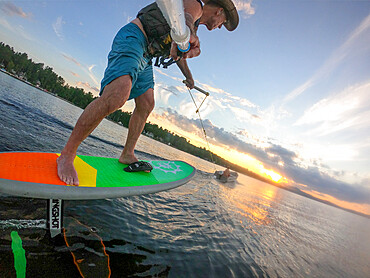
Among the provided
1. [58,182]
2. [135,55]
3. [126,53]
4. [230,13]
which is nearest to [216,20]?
[230,13]

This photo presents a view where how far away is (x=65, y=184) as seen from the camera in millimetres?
2094

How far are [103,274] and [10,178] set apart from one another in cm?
148

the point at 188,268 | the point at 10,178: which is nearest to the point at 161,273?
the point at 188,268

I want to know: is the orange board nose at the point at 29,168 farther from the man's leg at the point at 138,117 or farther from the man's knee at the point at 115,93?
the man's leg at the point at 138,117

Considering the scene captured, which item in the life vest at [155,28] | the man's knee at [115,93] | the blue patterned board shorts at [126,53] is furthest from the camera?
the life vest at [155,28]

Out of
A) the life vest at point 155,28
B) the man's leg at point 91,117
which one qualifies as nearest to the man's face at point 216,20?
the life vest at point 155,28

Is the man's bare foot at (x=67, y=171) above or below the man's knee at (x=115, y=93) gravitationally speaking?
below

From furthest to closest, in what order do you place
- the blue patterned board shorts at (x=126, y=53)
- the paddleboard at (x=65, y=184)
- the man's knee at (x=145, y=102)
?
the man's knee at (x=145, y=102) → the blue patterned board shorts at (x=126, y=53) → the paddleboard at (x=65, y=184)

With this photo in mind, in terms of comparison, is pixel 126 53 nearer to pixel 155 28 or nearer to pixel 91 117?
pixel 155 28

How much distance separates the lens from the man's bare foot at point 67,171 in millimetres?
2207

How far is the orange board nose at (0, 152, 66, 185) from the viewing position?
1940 millimetres

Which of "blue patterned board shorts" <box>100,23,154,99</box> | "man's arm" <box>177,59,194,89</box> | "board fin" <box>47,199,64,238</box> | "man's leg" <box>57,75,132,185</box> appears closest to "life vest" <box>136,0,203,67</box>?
"blue patterned board shorts" <box>100,23,154,99</box>

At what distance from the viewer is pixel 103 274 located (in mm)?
2074

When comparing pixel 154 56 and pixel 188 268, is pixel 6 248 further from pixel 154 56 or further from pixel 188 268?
pixel 154 56
